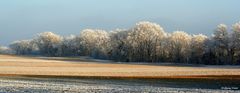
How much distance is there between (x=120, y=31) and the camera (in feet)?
584

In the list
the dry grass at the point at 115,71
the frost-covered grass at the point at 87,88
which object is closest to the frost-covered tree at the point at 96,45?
the dry grass at the point at 115,71

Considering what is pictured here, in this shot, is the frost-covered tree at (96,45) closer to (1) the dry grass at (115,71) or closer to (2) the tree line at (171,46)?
(2) the tree line at (171,46)

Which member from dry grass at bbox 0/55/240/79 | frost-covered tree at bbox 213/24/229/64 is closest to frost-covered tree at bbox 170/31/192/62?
frost-covered tree at bbox 213/24/229/64

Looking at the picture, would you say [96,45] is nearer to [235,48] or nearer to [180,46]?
[180,46]

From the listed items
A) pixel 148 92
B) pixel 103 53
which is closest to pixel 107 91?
pixel 148 92

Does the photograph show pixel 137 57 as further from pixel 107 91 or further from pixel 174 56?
pixel 107 91

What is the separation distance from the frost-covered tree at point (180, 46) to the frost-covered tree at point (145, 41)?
4.00 metres

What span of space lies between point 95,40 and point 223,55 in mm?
67378

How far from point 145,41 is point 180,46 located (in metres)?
11.2

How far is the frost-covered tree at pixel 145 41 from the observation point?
15362 centimetres

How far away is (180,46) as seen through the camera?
152 meters

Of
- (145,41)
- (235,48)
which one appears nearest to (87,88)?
(235,48)

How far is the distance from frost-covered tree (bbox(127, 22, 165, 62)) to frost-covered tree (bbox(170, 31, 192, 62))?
4.00m

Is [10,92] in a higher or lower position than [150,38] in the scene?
lower
